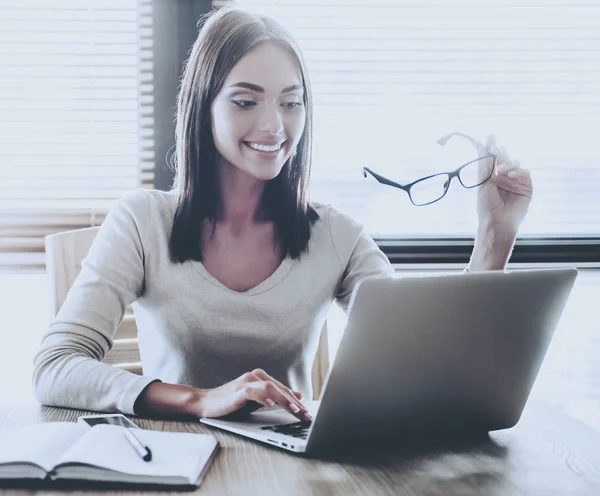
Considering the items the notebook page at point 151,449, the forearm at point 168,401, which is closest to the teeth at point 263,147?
the forearm at point 168,401

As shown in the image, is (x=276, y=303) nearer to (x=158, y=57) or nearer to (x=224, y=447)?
(x=224, y=447)

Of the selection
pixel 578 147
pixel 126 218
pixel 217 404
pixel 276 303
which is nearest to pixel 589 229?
pixel 578 147

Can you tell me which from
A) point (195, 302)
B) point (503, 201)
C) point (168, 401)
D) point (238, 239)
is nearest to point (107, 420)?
point (168, 401)

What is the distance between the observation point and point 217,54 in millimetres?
1458

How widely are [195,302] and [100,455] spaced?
2.11 ft

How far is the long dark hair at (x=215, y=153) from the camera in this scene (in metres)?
1.46

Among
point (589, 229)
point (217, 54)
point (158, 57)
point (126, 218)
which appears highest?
point (217, 54)

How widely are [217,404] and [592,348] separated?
1.68 meters

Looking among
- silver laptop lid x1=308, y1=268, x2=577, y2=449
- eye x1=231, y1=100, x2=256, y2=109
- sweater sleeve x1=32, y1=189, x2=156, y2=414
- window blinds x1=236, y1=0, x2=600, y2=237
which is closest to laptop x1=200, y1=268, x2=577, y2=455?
silver laptop lid x1=308, y1=268, x2=577, y2=449

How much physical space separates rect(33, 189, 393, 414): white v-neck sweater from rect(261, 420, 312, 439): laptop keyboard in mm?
446

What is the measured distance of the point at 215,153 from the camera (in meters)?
1.56

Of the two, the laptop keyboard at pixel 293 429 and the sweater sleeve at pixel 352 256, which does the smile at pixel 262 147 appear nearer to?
the sweater sleeve at pixel 352 256

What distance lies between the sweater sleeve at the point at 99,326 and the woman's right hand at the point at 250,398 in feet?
0.35

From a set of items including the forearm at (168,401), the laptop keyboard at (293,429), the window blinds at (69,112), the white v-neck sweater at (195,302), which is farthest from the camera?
the window blinds at (69,112)
